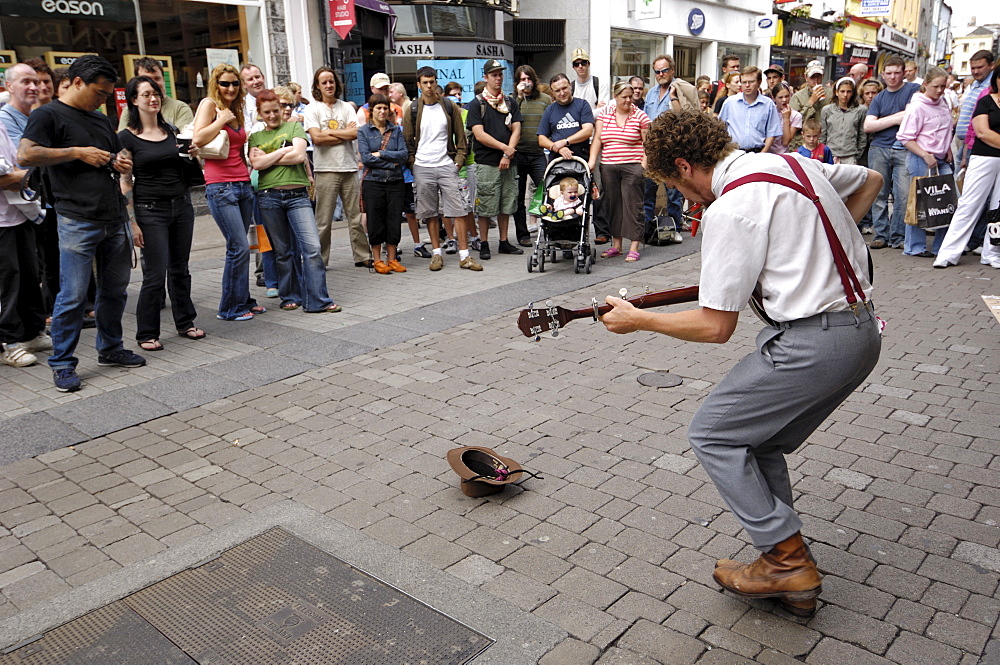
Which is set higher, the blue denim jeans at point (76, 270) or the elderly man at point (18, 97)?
the elderly man at point (18, 97)

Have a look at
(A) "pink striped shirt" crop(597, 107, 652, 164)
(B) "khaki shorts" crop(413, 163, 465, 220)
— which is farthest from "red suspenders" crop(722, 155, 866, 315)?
(A) "pink striped shirt" crop(597, 107, 652, 164)

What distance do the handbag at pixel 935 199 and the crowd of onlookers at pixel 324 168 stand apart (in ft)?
0.75

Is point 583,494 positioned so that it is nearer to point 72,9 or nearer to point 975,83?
point 975,83

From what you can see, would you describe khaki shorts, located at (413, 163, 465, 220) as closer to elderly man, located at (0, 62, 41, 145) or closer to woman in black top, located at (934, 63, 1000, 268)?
elderly man, located at (0, 62, 41, 145)

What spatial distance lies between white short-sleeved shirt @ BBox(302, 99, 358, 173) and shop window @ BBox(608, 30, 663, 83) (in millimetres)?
15411

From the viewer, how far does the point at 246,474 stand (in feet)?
14.6

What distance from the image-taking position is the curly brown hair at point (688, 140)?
2.92 meters

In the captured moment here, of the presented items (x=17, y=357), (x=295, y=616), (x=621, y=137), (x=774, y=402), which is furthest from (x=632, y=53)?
(x=295, y=616)

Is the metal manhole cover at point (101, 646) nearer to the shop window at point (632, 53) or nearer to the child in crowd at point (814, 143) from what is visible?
the child in crowd at point (814, 143)

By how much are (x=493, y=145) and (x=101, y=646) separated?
7684mm

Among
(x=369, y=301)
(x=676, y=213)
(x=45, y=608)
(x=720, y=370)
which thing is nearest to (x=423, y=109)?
(x=369, y=301)

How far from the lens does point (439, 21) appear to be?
18484 millimetres

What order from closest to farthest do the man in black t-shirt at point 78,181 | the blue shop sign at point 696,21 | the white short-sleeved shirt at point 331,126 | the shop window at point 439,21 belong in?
1. the man in black t-shirt at point 78,181
2. the white short-sleeved shirt at point 331,126
3. the shop window at point 439,21
4. the blue shop sign at point 696,21

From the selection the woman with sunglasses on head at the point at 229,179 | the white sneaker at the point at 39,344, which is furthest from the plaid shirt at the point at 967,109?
the white sneaker at the point at 39,344
